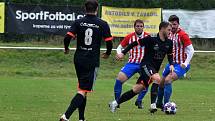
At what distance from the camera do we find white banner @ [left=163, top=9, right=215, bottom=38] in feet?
96.1

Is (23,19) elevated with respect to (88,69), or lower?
lower

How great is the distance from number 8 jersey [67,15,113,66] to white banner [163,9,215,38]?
19.5m

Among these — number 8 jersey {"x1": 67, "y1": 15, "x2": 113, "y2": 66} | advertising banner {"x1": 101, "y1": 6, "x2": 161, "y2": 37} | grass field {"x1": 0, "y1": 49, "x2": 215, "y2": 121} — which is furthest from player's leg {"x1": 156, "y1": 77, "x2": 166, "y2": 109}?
advertising banner {"x1": 101, "y1": 6, "x2": 161, "y2": 37}

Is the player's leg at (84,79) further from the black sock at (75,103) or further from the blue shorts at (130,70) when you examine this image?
the blue shorts at (130,70)

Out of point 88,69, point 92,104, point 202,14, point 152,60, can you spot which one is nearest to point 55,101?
point 92,104

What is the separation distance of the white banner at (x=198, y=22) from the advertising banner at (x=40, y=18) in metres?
4.93

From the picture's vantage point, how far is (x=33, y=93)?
1669cm

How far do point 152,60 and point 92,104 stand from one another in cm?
266

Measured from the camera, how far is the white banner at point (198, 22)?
29.3 metres

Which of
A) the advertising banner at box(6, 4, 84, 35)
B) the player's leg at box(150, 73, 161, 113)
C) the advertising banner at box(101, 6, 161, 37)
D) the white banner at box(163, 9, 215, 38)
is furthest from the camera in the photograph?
the white banner at box(163, 9, 215, 38)

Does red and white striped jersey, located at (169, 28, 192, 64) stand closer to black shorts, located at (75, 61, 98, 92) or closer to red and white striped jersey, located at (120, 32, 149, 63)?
red and white striped jersey, located at (120, 32, 149, 63)

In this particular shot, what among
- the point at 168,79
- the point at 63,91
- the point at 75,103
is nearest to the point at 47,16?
the point at 63,91

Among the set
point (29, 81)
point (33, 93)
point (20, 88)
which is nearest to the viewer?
point (33, 93)

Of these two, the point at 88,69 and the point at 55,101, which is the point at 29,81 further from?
the point at 88,69
